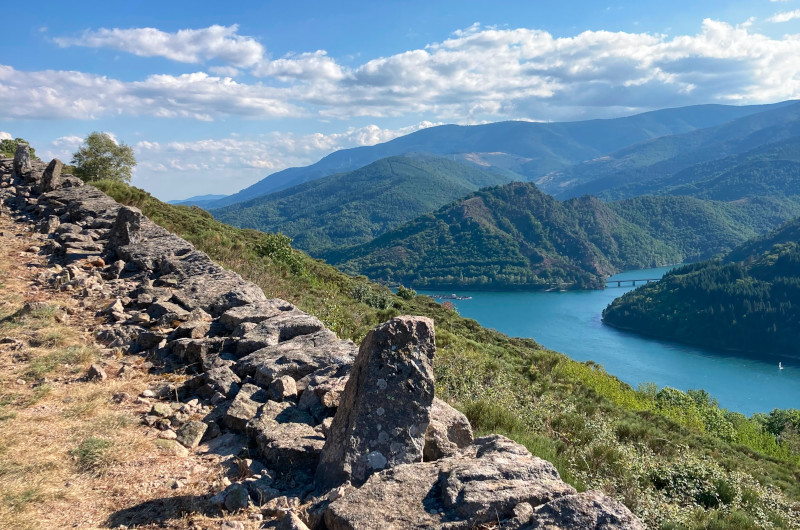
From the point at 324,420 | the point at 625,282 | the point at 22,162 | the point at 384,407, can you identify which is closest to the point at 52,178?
the point at 22,162

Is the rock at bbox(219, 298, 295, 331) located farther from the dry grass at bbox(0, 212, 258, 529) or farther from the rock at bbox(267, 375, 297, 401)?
the rock at bbox(267, 375, 297, 401)

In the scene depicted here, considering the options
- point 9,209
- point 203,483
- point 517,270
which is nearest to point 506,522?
point 203,483

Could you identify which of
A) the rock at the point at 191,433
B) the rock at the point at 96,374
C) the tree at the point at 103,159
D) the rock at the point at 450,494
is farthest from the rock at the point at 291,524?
the tree at the point at 103,159

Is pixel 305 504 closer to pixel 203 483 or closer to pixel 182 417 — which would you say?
pixel 203 483

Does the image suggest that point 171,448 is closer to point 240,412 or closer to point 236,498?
point 240,412

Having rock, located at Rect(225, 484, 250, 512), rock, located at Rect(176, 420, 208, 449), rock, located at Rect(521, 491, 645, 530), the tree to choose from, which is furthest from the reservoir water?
rock, located at Rect(225, 484, 250, 512)

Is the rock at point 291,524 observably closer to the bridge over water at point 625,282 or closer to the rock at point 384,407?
the rock at point 384,407

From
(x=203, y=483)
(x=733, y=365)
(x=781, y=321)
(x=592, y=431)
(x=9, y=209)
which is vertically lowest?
(x=733, y=365)
